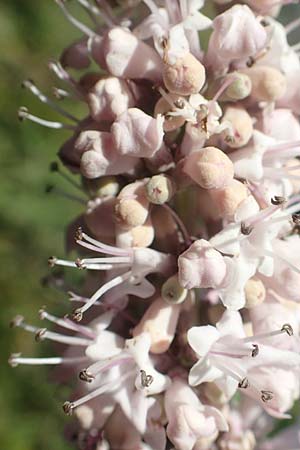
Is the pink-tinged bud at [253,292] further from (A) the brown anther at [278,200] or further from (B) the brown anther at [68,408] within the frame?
(B) the brown anther at [68,408]

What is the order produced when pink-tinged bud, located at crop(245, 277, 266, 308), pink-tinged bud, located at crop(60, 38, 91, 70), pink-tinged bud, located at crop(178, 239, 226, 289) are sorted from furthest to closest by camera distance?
pink-tinged bud, located at crop(60, 38, 91, 70) < pink-tinged bud, located at crop(245, 277, 266, 308) < pink-tinged bud, located at crop(178, 239, 226, 289)

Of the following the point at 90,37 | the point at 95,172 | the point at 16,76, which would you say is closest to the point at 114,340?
the point at 95,172

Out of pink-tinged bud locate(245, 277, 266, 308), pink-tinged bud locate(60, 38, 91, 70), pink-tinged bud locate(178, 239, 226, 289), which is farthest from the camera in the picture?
pink-tinged bud locate(60, 38, 91, 70)

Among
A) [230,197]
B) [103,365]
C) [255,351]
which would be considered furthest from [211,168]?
[103,365]

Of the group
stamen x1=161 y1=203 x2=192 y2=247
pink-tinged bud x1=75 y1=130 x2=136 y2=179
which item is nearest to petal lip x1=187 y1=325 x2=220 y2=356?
stamen x1=161 y1=203 x2=192 y2=247

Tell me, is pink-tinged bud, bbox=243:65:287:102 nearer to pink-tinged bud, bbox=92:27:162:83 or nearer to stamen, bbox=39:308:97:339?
pink-tinged bud, bbox=92:27:162:83

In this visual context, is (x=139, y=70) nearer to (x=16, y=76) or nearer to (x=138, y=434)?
(x=138, y=434)

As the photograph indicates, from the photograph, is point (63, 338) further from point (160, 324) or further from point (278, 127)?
point (278, 127)
